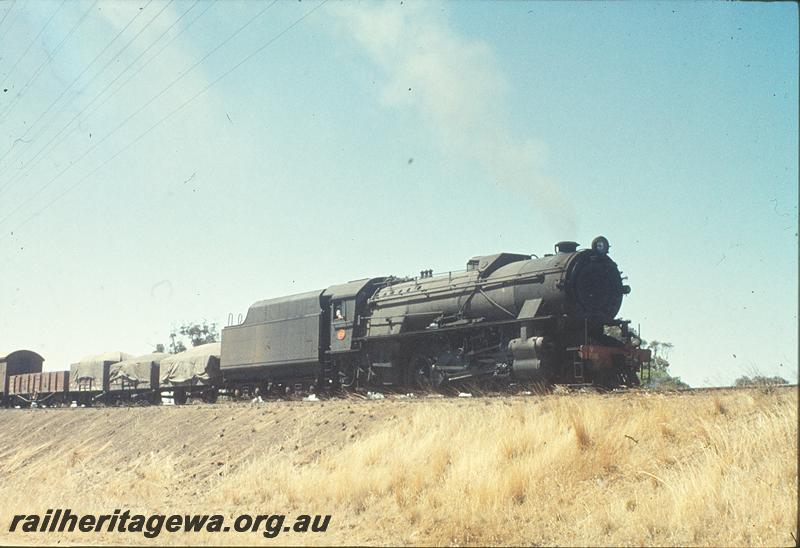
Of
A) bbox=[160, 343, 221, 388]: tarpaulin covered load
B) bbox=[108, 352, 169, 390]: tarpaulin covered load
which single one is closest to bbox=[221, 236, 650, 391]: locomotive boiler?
bbox=[160, 343, 221, 388]: tarpaulin covered load

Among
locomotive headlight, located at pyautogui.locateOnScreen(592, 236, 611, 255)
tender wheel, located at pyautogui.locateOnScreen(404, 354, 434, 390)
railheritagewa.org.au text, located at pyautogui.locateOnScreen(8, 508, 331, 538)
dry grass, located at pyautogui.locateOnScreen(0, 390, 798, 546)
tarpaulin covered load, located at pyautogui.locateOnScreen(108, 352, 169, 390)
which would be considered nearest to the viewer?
dry grass, located at pyautogui.locateOnScreen(0, 390, 798, 546)

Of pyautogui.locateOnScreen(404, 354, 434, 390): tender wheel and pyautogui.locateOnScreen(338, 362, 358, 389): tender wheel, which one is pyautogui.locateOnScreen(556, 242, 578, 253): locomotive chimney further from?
pyautogui.locateOnScreen(338, 362, 358, 389): tender wheel

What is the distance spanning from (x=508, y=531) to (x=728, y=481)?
9.10 ft

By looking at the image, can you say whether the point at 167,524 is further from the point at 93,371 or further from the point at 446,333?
the point at 93,371

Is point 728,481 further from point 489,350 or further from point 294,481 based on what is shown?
point 489,350

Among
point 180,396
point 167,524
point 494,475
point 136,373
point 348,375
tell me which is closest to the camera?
point 167,524

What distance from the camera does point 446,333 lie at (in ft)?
63.7

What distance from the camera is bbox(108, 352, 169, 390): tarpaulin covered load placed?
107 feet

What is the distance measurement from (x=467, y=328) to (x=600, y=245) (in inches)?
145

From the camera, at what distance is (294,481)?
41.1 feet

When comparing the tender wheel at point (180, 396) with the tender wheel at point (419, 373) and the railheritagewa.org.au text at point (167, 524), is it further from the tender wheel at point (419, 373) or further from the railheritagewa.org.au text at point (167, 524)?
the railheritagewa.org.au text at point (167, 524)

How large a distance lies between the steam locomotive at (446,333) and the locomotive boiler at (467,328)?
3 cm

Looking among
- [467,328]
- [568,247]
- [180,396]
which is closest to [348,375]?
[467,328]

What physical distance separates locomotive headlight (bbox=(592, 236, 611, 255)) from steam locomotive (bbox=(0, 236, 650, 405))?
29 millimetres
